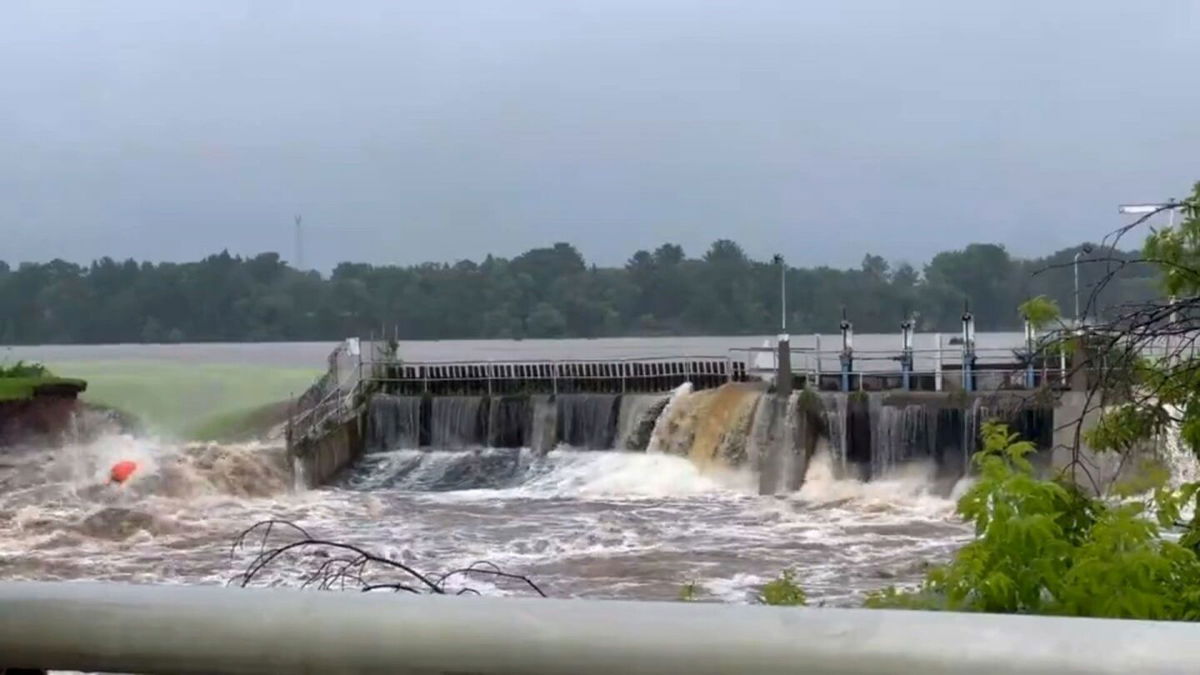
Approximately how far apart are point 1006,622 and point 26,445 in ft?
125

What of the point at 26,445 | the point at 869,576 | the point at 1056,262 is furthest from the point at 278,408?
the point at 1056,262

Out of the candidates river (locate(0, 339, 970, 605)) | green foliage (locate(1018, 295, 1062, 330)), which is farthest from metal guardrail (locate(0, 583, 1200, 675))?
river (locate(0, 339, 970, 605))

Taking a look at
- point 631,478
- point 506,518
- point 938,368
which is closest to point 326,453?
point 506,518

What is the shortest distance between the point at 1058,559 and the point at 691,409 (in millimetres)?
26594

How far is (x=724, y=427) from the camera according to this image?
96.2 feet

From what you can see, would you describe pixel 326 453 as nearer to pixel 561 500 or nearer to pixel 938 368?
pixel 561 500

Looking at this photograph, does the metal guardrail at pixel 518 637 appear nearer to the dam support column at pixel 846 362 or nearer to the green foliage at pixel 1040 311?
the green foliage at pixel 1040 311

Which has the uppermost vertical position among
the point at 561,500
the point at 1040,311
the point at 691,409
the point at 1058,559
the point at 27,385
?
the point at 1040,311

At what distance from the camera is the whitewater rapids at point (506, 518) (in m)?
19.9

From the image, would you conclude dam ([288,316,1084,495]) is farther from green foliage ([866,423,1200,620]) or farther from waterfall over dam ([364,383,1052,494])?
green foliage ([866,423,1200,620])

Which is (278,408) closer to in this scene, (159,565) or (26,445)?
(26,445)

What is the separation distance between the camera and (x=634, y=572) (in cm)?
1948

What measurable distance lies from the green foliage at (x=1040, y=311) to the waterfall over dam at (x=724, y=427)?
18501 mm

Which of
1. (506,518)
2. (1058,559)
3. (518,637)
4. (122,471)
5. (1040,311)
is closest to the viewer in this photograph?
(518,637)
